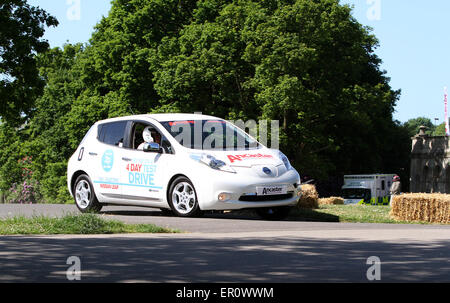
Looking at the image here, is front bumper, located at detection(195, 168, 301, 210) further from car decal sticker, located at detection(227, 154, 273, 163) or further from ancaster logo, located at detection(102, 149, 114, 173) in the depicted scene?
ancaster logo, located at detection(102, 149, 114, 173)

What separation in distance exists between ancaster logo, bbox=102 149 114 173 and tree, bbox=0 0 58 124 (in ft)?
61.8

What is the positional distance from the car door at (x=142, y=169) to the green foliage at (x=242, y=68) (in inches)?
1036

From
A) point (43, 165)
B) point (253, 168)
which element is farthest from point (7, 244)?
point (43, 165)

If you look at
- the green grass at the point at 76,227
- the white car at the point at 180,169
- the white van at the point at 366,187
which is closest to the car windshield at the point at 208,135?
the white car at the point at 180,169

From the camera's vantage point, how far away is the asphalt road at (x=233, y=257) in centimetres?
566

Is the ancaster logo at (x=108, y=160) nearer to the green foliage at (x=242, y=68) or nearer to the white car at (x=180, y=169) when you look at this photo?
the white car at (x=180, y=169)

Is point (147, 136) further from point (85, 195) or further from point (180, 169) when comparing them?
point (85, 195)

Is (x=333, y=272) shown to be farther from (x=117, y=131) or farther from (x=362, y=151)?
(x=362, y=151)

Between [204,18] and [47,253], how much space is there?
38.9m

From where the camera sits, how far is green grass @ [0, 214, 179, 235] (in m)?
9.63

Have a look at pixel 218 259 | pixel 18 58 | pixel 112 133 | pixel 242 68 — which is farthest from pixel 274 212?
pixel 242 68

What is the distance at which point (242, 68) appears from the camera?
144ft

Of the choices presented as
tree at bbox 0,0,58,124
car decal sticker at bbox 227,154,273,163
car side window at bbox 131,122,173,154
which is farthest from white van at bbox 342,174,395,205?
car decal sticker at bbox 227,154,273,163

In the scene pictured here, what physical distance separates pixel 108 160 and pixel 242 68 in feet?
99.0
